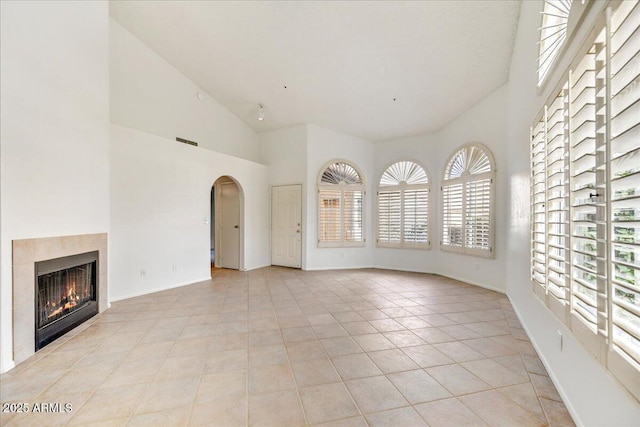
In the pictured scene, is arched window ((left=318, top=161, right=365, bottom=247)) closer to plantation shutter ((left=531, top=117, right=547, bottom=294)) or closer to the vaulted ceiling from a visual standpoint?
the vaulted ceiling

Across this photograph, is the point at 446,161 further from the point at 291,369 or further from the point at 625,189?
the point at 291,369

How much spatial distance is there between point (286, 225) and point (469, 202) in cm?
387

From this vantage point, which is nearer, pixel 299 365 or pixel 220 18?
pixel 299 365

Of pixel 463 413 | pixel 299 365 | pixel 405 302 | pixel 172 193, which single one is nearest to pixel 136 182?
pixel 172 193

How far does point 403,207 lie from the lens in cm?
624

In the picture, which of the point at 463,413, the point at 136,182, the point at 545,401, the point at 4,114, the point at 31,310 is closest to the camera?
the point at 463,413

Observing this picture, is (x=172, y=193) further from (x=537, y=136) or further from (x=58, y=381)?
(x=537, y=136)

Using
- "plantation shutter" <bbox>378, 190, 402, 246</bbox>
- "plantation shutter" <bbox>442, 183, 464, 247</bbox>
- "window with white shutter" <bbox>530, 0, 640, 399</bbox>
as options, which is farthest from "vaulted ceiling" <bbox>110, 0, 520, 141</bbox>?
"window with white shutter" <bbox>530, 0, 640, 399</bbox>

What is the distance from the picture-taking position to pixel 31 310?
2.42 meters

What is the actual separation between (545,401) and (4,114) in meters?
4.50

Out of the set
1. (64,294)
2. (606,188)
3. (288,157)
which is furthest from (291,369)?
(288,157)

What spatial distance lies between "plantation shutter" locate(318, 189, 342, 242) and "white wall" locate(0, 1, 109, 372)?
3.95 m

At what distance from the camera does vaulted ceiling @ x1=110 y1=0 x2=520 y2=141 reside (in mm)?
3277

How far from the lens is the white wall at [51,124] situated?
87.0 inches
